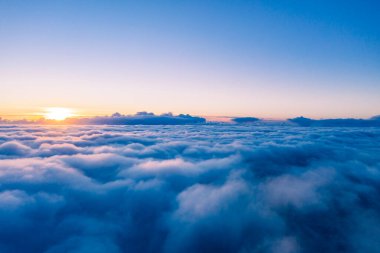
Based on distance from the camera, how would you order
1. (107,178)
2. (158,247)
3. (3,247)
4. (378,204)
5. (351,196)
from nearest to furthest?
(3,247)
(158,247)
(378,204)
(351,196)
(107,178)

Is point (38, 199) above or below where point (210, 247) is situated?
above

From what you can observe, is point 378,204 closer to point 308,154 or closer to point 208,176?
point 208,176

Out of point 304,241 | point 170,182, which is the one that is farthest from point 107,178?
point 304,241

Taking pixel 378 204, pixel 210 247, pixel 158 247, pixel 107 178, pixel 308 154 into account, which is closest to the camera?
pixel 210 247

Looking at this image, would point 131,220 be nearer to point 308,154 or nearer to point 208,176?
point 208,176

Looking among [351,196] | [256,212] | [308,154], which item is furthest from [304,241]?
[308,154]

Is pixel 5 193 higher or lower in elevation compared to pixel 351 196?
higher

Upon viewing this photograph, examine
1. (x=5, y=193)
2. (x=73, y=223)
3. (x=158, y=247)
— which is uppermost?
(x=5, y=193)

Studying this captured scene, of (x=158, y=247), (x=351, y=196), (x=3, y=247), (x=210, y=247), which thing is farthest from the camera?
(x=351, y=196)

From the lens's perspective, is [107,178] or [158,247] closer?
[158,247]
